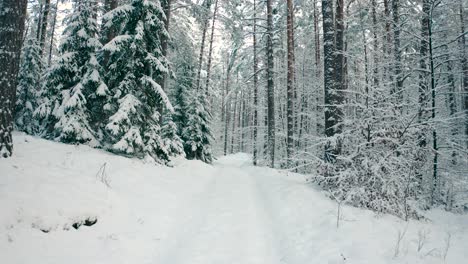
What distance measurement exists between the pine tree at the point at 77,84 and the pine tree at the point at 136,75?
25.2 inches

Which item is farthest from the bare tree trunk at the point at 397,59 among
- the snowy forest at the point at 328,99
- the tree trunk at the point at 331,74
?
the tree trunk at the point at 331,74

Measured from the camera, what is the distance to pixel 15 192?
4.36m

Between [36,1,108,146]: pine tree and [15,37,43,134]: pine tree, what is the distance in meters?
2.77

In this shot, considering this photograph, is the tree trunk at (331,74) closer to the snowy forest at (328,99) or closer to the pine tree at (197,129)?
the snowy forest at (328,99)

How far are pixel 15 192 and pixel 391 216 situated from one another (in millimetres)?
7355

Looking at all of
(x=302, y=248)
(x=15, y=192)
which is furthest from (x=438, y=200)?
(x=15, y=192)

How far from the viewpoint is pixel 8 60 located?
242 inches

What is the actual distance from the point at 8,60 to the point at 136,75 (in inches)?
191

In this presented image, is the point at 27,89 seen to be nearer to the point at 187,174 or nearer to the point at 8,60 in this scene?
the point at 8,60

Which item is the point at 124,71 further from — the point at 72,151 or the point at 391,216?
the point at 391,216

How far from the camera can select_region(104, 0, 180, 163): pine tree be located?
9.98 meters

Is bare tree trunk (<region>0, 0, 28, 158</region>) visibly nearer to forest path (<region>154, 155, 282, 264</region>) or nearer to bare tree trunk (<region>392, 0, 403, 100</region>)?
forest path (<region>154, 155, 282, 264</region>)

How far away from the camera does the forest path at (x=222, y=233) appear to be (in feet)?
14.4

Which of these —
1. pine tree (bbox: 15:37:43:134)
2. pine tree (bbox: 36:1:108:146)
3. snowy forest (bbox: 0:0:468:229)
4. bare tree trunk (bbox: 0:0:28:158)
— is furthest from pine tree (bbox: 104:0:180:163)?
pine tree (bbox: 15:37:43:134)
